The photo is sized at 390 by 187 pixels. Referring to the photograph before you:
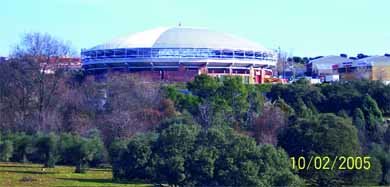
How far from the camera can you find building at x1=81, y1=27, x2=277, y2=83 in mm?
66125

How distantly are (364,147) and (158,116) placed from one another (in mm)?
12252

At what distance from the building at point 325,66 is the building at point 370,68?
5.13 feet

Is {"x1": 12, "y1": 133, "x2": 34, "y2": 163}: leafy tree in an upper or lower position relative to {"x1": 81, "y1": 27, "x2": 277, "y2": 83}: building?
lower

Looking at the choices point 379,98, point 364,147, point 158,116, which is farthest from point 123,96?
point 364,147

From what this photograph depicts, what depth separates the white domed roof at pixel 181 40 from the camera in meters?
67.2

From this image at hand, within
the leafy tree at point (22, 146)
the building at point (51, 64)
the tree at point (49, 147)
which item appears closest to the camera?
the tree at point (49, 147)

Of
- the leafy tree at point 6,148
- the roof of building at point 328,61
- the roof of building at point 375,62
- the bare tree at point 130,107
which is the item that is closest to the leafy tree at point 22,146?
the leafy tree at point 6,148

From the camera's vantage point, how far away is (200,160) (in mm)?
23812

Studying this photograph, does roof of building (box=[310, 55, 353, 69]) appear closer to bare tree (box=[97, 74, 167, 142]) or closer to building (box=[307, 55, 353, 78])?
building (box=[307, 55, 353, 78])

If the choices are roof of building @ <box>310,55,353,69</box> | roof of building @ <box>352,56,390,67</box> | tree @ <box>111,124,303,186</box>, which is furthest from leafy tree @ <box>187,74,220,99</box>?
roof of building @ <box>310,55,353,69</box>

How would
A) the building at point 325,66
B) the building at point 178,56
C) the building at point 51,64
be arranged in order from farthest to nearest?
1. the building at point 325,66
2. the building at point 178,56
3. the building at point 51,64

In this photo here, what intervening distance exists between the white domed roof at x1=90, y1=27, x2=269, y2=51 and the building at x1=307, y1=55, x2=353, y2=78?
1682 cm
